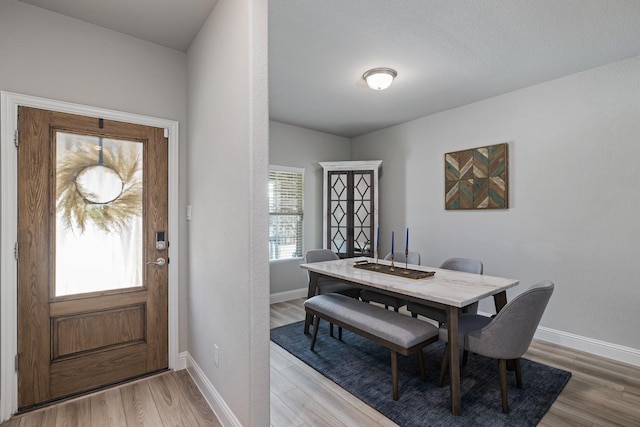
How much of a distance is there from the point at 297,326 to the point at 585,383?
8.72 ft

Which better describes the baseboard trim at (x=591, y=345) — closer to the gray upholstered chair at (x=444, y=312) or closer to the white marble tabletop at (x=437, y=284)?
the gray upholstered chair at (x=444, y=312)

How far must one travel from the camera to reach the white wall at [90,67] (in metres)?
1.98

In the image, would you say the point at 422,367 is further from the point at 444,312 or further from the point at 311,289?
the point at 311,289

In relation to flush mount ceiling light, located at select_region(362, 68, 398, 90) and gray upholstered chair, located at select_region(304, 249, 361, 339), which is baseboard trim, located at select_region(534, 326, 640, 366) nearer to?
gray upholstered chair, located at select_region(304, 249, 361, 339)

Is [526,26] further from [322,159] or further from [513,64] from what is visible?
[322,159]

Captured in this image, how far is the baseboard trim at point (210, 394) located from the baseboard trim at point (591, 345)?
326 centimetres

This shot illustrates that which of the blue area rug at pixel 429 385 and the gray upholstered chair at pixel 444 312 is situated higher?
the gray upholstered chair at pixel 444 312

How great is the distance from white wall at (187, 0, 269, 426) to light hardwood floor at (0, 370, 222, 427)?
0.52ft

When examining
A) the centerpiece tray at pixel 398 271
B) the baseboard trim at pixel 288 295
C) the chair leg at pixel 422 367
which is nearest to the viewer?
the chair leg at pixel 422 367

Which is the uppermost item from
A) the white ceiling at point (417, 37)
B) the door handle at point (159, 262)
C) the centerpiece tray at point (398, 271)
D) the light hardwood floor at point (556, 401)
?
the white ceiling at point (417, 37)

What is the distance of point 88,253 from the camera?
2217mm

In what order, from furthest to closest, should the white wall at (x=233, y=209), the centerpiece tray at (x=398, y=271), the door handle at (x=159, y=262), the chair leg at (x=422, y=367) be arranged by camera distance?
the centerpiece tray at (x=398, y=271) < the door handle at (x=159, y=262) < the chair leg at (x=422, y=367) < the white wall at (x=233, y=209)

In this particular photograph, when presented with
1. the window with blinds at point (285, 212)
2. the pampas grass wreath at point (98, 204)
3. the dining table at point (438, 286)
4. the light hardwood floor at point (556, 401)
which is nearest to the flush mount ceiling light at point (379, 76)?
the dining table at point (438, 286)

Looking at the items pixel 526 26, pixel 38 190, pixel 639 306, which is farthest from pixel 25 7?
pixel 639 306
